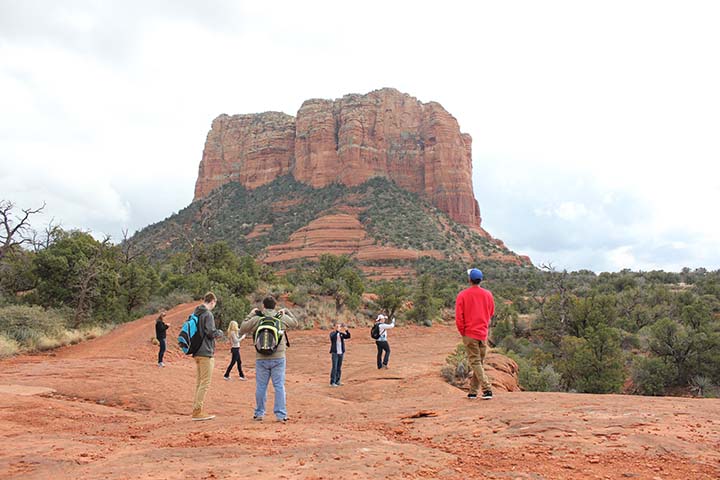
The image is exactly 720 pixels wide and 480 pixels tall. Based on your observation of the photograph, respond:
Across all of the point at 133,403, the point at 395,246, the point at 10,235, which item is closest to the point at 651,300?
the point at 133,403

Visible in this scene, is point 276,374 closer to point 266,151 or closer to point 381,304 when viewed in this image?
point 381,304

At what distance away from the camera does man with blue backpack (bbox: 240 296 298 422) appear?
6.71m

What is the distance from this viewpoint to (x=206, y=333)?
7.36 m

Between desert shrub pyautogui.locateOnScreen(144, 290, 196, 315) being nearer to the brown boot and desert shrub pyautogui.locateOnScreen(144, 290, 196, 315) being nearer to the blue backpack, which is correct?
the brown boot

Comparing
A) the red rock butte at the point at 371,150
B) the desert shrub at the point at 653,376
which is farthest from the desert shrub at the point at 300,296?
the red rock butte at the point at 371,150

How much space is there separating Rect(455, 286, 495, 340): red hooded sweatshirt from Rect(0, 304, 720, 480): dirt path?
112cm

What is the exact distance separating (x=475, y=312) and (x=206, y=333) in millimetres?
4239

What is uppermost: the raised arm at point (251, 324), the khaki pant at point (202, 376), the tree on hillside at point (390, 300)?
the tree on hillside at point (390, 300)

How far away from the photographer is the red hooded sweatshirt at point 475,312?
7.60 meters

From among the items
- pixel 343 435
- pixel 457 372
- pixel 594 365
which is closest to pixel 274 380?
pixel 343 435

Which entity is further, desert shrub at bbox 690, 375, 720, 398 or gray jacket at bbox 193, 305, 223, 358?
desert shrub at bbox 690, 375, 720, 398

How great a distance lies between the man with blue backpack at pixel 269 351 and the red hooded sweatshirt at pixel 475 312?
2.78 metres

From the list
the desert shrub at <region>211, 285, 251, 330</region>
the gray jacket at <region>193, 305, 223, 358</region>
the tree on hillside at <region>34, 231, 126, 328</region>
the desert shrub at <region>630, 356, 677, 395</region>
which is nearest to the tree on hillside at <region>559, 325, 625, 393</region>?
the desert shrub at <region>630, 356, 677, 395</region>

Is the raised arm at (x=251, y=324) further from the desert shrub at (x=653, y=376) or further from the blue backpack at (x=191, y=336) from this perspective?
the desert shrub at (x=653, y=376)
